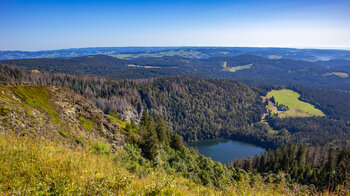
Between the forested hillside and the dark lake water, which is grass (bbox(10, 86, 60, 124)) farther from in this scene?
the dark lake water

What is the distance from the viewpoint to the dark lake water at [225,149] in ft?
441

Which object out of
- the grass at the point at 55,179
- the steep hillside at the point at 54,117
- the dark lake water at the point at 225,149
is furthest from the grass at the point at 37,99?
the dark lake water at the point at 225,149

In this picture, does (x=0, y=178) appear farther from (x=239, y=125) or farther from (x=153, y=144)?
(x=239, y=125)

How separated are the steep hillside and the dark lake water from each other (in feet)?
386

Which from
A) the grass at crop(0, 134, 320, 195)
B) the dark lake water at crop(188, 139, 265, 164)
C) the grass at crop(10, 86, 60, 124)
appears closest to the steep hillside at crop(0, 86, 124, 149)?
the grass at crop(10, 86, 60, 124)

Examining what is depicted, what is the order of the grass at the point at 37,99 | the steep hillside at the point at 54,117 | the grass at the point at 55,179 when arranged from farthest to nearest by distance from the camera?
the grass at the point at 37,99, the steep hillside at the point at 54,117, the grass at the point at 55,179

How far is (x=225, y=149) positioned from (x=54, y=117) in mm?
148568

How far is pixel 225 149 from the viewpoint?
149m

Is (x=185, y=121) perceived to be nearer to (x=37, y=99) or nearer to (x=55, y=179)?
(x=37, y=99)

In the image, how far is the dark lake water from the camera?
13441cm

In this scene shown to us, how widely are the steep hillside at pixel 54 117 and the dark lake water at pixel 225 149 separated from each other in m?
118

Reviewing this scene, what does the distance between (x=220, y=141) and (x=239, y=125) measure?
43.4 meters

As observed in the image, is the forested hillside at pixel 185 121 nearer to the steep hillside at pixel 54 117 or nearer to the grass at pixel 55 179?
the steep hillside at pixel 54 117

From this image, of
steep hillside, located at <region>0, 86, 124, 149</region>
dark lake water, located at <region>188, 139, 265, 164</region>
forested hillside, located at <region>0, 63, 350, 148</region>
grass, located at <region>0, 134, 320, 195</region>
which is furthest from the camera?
forested hillside, located at <region>0, 63, 350, 148</region>
